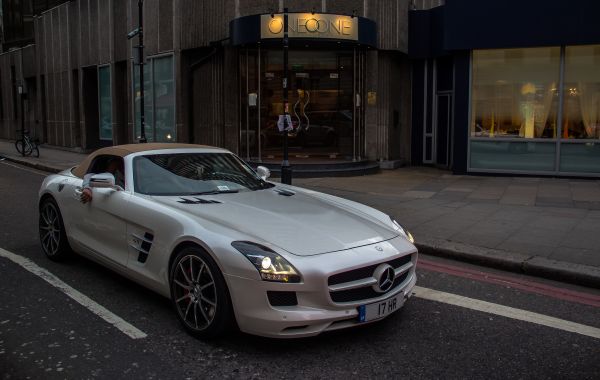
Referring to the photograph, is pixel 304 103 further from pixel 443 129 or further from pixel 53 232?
pixel 53 232

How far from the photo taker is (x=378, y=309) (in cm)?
433

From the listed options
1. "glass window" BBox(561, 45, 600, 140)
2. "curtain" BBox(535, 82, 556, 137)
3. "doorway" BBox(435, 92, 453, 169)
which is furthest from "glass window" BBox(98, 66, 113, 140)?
"glass window" BBox(561, 45, 600, 140)

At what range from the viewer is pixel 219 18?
17125 mm

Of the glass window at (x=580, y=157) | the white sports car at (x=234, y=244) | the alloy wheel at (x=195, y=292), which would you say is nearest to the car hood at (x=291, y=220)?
the white sports car at (x=234, y=244)

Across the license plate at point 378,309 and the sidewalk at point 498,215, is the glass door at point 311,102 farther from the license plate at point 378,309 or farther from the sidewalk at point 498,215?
the license plate at point 378,309

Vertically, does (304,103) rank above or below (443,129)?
above

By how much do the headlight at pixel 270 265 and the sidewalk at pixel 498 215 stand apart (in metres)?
3.70

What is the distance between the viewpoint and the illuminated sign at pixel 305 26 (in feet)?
49.9

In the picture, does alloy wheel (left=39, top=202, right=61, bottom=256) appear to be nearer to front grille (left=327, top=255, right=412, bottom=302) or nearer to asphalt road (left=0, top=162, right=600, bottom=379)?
asphalt road (left=0, top=162, right=600, bottom=379)

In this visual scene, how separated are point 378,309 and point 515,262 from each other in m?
3.10

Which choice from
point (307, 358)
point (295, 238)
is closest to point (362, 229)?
point (295, 238)

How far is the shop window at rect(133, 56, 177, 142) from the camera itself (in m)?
19.5

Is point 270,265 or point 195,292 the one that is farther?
point 195,292

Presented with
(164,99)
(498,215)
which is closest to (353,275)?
(498,215)
